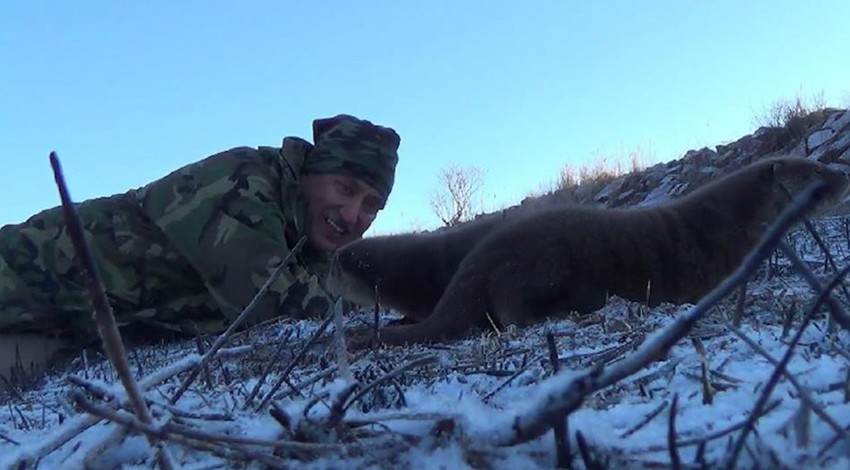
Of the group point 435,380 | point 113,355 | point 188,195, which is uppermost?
point 188,195

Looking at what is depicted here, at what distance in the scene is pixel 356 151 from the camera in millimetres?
6684

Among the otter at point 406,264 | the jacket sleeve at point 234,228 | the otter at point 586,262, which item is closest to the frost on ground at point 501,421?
the otter at point 586,262

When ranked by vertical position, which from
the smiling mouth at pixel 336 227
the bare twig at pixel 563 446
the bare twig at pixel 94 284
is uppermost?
the smiling mouth at pixel 336 227

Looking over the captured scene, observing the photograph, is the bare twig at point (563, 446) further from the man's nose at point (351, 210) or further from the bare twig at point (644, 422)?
the man's nose at point (351, 210)

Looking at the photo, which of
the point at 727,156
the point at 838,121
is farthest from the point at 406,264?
the point at 727,156

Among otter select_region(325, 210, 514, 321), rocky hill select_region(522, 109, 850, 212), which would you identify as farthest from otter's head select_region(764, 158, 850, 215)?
rocky hill select_region(522, 109, 850, 212)

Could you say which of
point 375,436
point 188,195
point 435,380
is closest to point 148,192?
point 188,195

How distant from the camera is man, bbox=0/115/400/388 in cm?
572

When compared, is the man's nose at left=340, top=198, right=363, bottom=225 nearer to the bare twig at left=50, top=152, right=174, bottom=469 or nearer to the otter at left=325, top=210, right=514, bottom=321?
the otter at left=325, top=210, right=514, bottom=321

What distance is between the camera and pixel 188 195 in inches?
239

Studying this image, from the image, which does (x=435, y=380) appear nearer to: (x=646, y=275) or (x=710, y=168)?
(x=646, y=275)

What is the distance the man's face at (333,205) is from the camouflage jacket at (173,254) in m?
0.24

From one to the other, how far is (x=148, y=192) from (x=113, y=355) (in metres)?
5.63

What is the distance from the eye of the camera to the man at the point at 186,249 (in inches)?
225
